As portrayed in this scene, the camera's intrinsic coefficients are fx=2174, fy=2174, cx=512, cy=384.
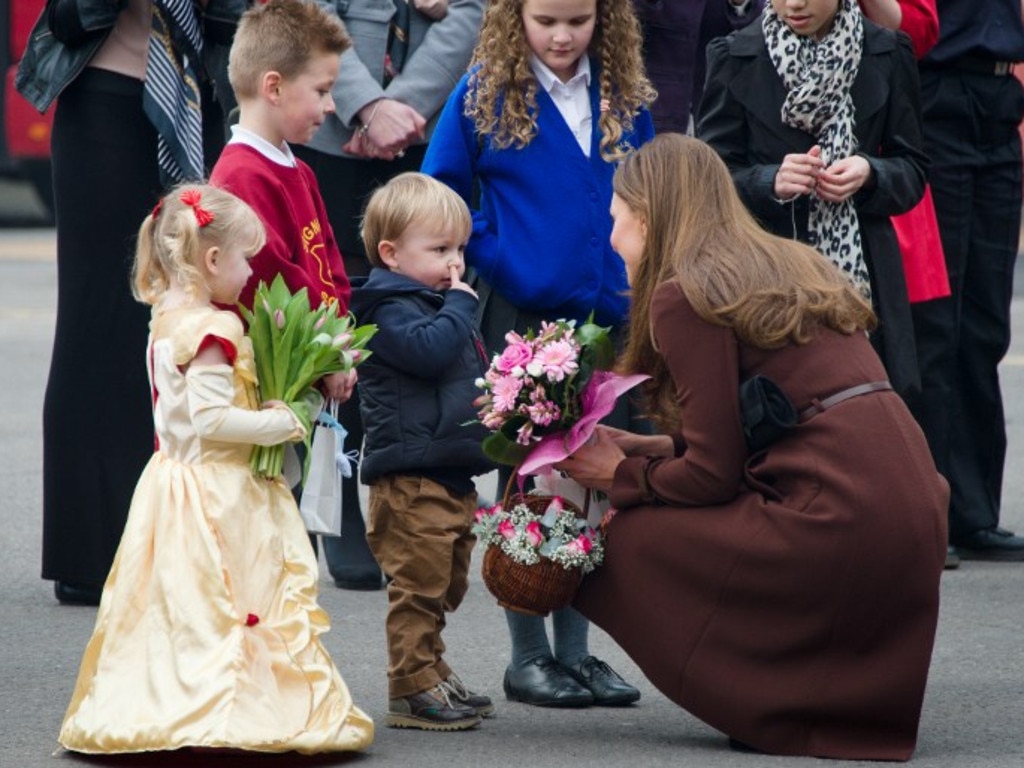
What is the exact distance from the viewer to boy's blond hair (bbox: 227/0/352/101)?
4.92 m

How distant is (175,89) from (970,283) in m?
2.64

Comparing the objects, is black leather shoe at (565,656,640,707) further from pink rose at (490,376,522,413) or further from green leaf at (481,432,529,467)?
pink rose at (490,376,522,413)

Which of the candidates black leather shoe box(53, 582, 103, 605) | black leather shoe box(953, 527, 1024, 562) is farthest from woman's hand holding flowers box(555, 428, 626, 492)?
black leather shoe box(953, 527, 1024, 562)

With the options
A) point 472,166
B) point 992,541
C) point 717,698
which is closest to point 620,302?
point 472,166

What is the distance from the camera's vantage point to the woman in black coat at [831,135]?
567 cm

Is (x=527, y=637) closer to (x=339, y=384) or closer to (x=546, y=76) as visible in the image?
(x=339, y=384)

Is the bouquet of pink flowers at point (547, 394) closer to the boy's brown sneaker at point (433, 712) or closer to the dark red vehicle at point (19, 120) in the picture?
the boy's brown sneaker at point (433, 712)

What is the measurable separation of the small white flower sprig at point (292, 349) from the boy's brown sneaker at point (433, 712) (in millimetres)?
634

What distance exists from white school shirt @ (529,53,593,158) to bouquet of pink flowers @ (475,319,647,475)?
76cm

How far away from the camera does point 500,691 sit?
5.20 m

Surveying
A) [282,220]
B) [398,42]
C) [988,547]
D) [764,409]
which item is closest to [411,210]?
[282,220]

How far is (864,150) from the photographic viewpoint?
19.1ft

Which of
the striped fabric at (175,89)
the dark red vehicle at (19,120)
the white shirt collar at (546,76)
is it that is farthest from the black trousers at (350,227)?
the dark red vehicle at (19,120)

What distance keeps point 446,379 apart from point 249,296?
483mm
